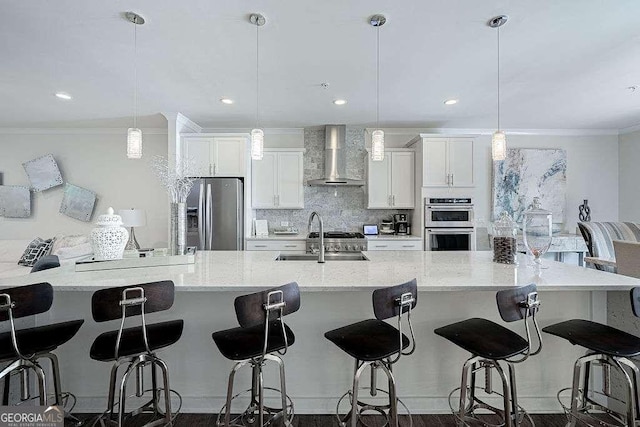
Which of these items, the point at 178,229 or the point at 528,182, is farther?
the point at 528,182

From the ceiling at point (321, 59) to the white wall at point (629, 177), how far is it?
32.1 inches

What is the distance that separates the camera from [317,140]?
15.8ft

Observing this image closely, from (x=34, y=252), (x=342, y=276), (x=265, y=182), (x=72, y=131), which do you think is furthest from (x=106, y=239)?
(x=72, y=131)

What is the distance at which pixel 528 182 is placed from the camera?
4.76 meters

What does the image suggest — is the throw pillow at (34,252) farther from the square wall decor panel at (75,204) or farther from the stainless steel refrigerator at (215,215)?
the stainless steel refrigerator at (215,215)

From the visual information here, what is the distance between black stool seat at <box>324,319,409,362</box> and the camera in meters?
1.37

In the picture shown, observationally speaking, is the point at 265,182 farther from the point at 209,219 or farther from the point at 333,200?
the point at 333,200

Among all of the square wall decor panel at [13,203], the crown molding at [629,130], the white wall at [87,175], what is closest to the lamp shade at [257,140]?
the white wall at [87,175]

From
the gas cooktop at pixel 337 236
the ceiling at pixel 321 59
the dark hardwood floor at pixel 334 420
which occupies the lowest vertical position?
the dark hardwood floor at pixel 334 420

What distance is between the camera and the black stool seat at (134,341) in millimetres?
1381

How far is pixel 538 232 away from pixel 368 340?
1434 millimetres

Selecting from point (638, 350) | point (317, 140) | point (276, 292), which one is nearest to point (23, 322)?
point (276, 292)

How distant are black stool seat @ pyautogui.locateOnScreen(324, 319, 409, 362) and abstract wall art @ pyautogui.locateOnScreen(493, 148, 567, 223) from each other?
4.13 metres

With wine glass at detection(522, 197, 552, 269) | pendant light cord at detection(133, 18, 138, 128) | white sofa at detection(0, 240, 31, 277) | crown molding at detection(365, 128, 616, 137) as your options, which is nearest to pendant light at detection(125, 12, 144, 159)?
pendant light cord at detection(133, 18, 138, 128)
